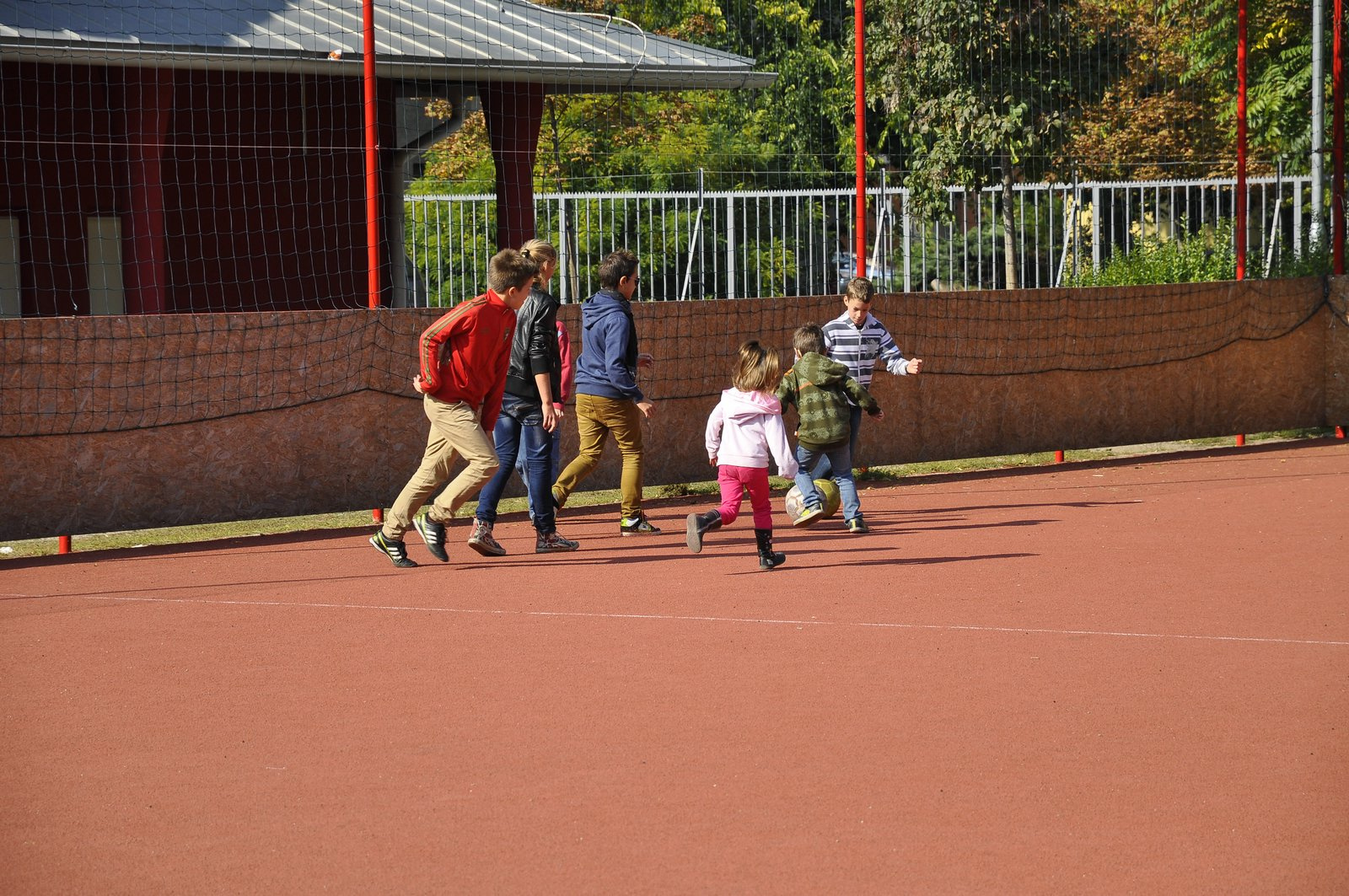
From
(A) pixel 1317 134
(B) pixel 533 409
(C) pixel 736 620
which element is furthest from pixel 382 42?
(C) pixel 736 620

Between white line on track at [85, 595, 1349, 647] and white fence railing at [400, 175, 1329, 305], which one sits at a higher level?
white fence railing at [400, 175, 1329, 305]

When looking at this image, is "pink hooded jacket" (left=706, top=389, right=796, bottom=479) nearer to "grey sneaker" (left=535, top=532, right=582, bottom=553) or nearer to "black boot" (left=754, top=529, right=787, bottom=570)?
"black boot" (left=754, top=529, right=787, bottom=570)

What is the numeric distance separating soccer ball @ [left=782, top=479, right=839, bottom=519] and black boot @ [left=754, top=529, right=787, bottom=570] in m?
1.29

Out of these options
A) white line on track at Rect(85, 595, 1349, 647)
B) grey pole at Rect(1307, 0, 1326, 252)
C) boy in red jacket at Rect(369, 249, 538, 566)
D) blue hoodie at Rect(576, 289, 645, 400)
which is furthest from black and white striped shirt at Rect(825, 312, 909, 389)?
grey pole at Rect(1307, 0, 1326, 252)

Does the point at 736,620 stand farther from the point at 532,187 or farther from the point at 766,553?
the point at 532,187

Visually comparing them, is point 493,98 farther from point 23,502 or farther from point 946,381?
point 23,502

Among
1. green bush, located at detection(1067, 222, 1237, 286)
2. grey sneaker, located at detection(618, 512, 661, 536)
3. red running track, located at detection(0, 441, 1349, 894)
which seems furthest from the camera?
green bush, located at detection(1067, 222, 1237, 286)

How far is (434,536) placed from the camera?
9.91m

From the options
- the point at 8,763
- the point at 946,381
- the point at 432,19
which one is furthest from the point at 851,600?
the point at 432,19

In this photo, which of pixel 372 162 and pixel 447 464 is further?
pixel 372 162

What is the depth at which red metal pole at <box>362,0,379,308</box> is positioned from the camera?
40.3ft

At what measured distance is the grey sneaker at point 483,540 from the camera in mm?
10094

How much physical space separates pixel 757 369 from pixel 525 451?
169 centimetres

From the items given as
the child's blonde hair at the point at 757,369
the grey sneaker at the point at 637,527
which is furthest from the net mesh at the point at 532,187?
the child's blonde hair at the point at 757,369
